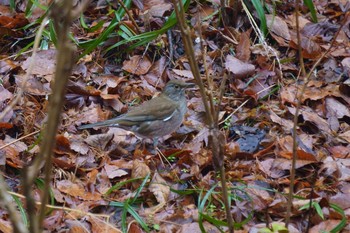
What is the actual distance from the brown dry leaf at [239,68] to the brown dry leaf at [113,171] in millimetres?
1608

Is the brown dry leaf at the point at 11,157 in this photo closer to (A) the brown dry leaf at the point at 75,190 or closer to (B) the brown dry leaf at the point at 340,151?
(A) the brown dry leaf at the point at 75,190

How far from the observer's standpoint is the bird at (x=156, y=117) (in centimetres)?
480

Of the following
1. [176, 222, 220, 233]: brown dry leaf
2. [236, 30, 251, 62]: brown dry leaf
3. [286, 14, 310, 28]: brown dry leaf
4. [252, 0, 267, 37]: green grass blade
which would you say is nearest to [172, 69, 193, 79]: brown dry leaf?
[236, 30, 251, 62]: brown dry leaf

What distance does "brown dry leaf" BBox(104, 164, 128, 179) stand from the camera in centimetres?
430

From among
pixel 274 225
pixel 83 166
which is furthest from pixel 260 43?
pixel 274 225

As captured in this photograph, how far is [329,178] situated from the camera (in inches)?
169

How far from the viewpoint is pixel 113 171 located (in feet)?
14.3

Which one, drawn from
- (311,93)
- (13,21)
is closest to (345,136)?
(311,93)

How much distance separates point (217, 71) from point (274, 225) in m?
3.62

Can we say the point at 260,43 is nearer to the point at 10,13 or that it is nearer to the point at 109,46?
the point at 109,46

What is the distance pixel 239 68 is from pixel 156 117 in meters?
0.99

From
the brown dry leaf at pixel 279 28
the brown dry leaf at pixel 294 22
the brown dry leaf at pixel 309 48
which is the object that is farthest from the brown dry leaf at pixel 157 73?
the brown dry leaf at pixel 294 22

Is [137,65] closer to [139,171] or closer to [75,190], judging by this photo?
[139,171]

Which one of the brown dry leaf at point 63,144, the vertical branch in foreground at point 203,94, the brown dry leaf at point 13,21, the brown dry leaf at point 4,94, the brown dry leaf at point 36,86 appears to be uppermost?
the vertical branch in foreground at point 203,94
